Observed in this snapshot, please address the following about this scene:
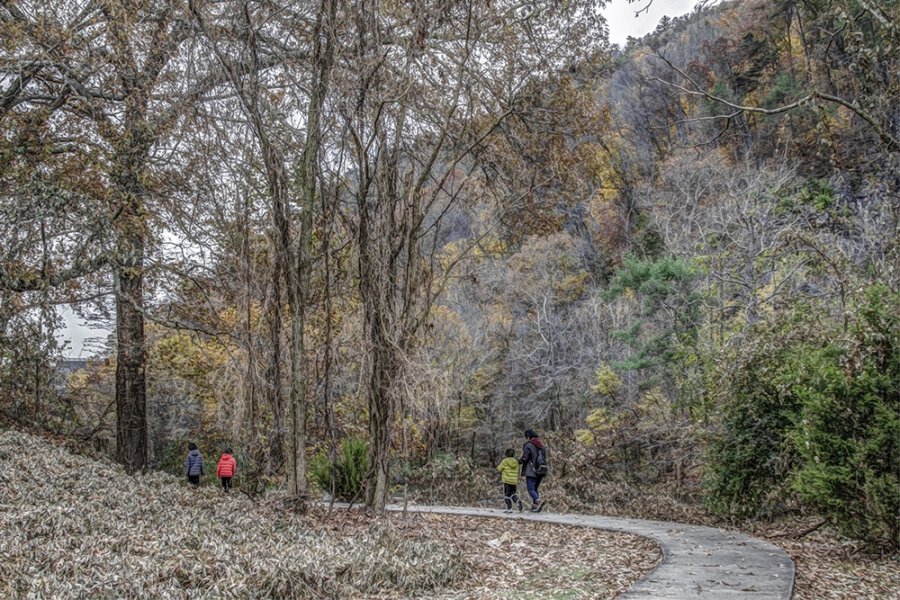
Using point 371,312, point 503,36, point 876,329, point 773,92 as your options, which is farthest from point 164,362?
point 773,92

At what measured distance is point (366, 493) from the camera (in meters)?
9.50

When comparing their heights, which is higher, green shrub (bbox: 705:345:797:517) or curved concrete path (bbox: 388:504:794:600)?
green shrub (bbox: 705:345:797:517)

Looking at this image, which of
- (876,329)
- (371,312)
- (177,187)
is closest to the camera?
(876,329)

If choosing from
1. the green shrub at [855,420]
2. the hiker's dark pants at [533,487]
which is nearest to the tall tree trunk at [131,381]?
the hiker's dark pants at [533,487]

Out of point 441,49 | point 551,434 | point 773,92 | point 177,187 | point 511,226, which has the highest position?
point 773,92

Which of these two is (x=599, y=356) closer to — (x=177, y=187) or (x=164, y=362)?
(x=164, y=362)

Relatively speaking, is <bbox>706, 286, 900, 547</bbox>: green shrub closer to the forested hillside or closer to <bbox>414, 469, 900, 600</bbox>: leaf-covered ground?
the forested hillside

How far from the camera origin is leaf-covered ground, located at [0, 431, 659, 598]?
17.2 feet

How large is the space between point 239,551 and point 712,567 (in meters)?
4.75

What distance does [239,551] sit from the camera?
6.04 meters

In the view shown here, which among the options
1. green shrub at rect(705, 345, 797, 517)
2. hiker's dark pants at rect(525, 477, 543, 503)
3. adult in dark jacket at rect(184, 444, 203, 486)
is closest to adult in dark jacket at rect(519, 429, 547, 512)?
hiker's dark pants at rect(525, 477, 543, 503)

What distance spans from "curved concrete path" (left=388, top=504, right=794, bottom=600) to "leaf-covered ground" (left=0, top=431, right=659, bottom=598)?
1.09 ft

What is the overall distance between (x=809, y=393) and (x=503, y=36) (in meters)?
6.79

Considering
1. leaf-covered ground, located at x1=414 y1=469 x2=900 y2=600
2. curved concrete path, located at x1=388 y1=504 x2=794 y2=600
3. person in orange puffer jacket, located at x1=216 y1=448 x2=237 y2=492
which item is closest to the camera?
curved concrete path, located at x1=388 y1=504 x2=794 y2=600
